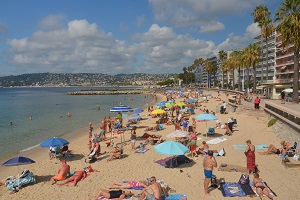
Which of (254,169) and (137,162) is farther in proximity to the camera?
(137,162)

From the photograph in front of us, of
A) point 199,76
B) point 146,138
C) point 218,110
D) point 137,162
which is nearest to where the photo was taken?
point 137,162

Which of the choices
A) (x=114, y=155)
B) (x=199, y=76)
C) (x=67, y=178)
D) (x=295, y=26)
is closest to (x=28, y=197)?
(x=67, y=178)

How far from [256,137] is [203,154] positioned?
18.6 ft

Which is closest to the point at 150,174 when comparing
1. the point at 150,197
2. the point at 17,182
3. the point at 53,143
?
the point at 150,197

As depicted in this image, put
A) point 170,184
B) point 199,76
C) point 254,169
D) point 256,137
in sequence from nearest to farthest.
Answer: point 170,184
point 254,169
point 256,137
point 199,76

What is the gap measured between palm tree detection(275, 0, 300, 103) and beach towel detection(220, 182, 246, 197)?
21.0m

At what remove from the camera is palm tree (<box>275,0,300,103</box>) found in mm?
25625

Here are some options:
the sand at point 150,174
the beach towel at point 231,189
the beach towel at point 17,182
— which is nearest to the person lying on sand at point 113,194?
the sand at point 150,174

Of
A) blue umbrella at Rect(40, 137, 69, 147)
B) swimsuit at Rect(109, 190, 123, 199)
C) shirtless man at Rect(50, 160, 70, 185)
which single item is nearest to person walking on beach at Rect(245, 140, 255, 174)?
swimsuit at Rect(109, 190, 123, 199)

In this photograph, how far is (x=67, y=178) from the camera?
11430 mm

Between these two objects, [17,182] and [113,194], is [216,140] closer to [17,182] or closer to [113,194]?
[113,194]

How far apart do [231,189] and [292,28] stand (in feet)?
73.0

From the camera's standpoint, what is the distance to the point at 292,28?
25.8m

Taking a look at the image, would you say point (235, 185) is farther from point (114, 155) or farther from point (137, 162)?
point (114, 155)
